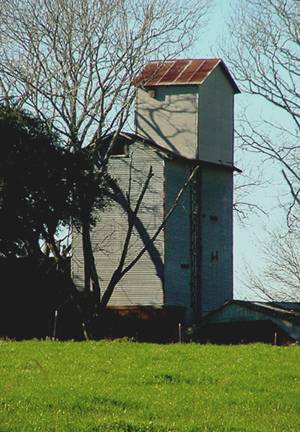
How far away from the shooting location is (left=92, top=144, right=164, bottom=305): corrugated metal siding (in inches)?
Answer: 1978

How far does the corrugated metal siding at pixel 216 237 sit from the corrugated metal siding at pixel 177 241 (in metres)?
0.82

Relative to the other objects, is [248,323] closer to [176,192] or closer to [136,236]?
[136,236]

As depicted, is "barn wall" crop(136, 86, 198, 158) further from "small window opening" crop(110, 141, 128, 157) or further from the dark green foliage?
the dark green foliage

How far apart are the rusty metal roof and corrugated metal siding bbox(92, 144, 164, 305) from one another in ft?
10.2

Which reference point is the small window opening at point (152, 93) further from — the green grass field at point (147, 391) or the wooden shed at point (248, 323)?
the green grass field at point (147, 391)

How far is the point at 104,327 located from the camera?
155ft

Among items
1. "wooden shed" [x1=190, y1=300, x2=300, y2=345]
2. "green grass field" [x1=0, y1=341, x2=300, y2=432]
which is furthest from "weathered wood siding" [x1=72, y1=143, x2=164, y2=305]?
"green grass field" [x1=0, y1=341, x2=300, y2=432]

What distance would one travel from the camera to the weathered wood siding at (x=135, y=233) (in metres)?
50.2

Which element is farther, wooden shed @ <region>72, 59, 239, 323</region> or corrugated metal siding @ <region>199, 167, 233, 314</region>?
corrugated metal siding @ <region>199, 167, 233, 314</region>

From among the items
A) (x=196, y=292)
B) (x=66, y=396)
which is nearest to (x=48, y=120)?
(x=196, y=292)

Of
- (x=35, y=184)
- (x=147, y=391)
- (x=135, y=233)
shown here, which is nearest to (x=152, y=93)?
(x=135, y=233)

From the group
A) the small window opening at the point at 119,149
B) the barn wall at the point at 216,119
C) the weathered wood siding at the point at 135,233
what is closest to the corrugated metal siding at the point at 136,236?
the weathered wood siding at the point at 135,233

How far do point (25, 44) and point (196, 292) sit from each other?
501 inches

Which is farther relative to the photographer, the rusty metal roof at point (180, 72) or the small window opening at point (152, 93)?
Answer: the small window opening at point (152, 93)
